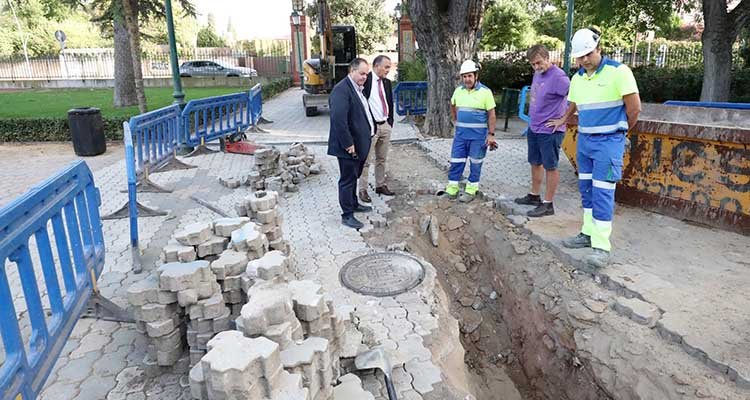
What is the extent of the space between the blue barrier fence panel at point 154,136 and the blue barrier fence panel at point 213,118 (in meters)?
0.48

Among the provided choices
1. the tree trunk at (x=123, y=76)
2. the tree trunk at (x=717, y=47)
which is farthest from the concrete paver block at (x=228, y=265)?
the tree trunk at (x=123, y=76)

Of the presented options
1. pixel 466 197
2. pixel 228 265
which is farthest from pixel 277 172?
pixel 228 265

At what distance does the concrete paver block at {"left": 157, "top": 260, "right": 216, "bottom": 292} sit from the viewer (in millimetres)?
2992

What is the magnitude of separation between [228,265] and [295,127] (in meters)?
10.5

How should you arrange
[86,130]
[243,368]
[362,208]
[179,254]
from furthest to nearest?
[86,130] → [362,208] → [179,254] → [243,368]

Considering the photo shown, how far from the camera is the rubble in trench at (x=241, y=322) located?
2.21 metres

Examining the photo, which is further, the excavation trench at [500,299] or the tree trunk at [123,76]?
the tree trunk at [123,76]

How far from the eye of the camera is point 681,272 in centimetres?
400

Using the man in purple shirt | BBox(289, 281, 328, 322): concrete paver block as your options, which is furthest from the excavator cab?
BBox(289, 281, 328, 322): concrete paver block

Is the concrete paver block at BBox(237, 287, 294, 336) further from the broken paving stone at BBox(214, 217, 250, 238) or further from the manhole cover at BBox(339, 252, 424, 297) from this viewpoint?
the manhole cover at BBox(339, 252, 424, 297)

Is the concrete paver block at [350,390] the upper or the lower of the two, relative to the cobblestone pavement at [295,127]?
lower

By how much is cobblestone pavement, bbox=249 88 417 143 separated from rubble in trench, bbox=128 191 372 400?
24.9 feet

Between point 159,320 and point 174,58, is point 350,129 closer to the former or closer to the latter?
point 159,320

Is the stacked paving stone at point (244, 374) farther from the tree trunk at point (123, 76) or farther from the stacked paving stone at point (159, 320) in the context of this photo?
the tree trunk at point (123, 76)
